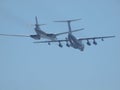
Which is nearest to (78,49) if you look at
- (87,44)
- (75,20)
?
(87,44)

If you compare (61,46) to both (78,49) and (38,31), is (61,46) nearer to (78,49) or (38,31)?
(78,49)

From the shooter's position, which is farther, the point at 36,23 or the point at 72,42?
the point at 72,42

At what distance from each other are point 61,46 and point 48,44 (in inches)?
37.6

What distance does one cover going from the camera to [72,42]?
29875mm

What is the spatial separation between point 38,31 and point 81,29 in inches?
101

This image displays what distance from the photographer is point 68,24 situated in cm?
3069

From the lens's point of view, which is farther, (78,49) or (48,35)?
(78,49)

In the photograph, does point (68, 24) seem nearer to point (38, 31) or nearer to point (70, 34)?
point (70, 34)

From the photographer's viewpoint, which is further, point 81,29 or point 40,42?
point 40,42

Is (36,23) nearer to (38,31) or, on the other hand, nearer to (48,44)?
(38,31)

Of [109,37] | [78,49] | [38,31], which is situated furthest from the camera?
[78,49]

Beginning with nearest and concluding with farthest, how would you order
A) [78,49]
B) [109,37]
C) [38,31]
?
[38,31] → [109,37] → [78,49]

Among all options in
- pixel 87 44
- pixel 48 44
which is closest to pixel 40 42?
pixel 48 44

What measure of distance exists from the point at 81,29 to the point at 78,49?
359 centimetres
